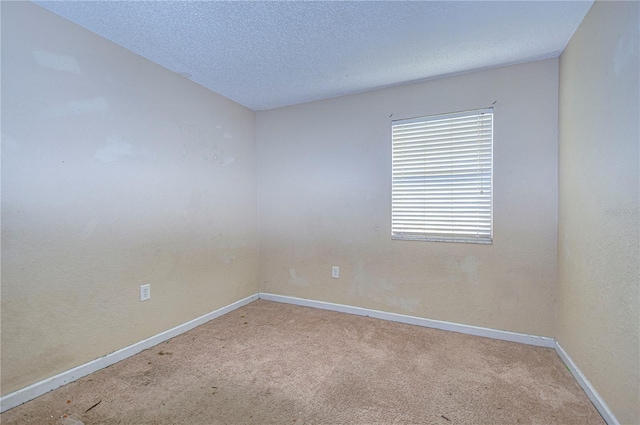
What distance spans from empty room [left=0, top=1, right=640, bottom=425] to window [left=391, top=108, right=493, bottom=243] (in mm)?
20

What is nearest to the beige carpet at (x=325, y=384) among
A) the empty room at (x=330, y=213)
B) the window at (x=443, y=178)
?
the empty room at (x=330, y=213)

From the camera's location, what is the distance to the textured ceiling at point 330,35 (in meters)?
1.68

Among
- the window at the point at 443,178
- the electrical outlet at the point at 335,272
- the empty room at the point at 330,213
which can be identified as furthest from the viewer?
the electrical outlet at the point at 335,272

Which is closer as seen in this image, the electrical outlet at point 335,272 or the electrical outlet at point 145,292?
the electrical outlet at point 145,292

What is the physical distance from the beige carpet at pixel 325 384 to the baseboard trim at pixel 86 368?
0.15 feet

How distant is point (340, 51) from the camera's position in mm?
2154

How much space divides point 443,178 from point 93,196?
2.76 meters

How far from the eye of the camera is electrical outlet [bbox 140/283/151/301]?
223 centimetres

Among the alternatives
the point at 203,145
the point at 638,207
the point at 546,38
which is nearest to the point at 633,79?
the point at 638,207

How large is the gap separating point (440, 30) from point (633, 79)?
3.45ft

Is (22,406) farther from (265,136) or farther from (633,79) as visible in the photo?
(633,79)

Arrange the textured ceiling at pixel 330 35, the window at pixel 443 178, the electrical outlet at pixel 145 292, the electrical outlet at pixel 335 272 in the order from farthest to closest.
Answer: the electrical outlet at pixel 335 272
the window at pixel 443 178
the electrical outlet at pixel 145 292
the textured ceiling at pixel 330 35

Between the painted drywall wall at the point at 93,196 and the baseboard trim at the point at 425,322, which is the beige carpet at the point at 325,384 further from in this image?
the painted drywall wall at the point at 93,196

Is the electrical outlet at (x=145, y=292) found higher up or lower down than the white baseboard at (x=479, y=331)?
higher up
